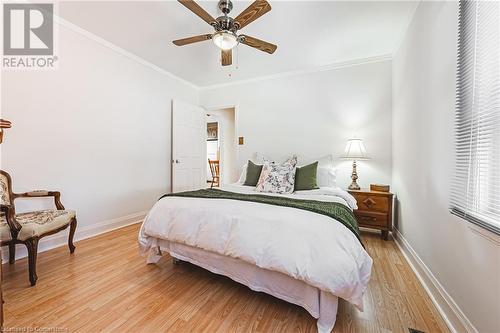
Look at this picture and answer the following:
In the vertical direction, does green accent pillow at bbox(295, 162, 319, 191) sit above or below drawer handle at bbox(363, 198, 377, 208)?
above

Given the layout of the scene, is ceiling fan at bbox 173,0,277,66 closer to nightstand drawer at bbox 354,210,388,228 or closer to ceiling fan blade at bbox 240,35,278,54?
ceiling fan blade at bbox 240,35,278,54

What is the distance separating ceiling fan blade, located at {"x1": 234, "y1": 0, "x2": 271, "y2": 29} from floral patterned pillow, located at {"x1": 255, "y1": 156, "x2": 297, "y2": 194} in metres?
1.61

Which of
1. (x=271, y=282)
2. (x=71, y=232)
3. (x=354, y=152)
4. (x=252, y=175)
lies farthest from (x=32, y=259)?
(x=354, y=152)

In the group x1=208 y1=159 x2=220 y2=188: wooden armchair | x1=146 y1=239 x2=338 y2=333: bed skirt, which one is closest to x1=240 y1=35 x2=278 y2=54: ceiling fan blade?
x1=146 y1=239 x2=338 y2=333: bed skirt

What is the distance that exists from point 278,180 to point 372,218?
4.39 ft

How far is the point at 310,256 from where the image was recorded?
1.28m

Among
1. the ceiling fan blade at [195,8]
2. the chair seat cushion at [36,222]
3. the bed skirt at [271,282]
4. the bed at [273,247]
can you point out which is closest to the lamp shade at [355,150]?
the bed at [273,247]

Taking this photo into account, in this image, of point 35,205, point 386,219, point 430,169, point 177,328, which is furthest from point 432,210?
point 35,205

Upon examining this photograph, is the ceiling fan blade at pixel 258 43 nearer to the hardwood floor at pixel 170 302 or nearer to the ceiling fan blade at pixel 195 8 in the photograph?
the ceiling fan blade at pixel 195 8

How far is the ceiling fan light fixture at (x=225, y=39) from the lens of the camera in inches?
76.7

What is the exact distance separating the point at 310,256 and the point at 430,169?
4.27 feet

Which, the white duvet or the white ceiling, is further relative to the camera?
the white ceiling

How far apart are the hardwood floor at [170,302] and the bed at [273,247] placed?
6.3 inches

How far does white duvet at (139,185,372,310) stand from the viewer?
48.6 inches
